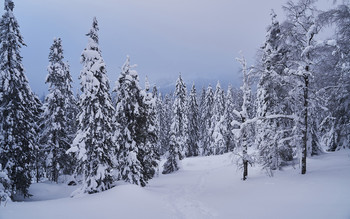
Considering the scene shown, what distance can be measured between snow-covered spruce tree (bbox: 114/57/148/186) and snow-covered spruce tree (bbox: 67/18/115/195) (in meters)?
2.02

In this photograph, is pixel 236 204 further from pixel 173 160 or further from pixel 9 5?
pixel 9 5

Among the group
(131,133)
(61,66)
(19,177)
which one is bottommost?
(19,177)

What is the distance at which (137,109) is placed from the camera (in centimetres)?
1784

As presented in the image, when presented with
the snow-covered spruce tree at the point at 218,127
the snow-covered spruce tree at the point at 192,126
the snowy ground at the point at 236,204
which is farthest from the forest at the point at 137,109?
the snow-covered spruce tree at the point at 192,126

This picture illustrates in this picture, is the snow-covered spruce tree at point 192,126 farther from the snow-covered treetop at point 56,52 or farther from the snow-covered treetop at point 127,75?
the snow-covered treetop at point 127,75

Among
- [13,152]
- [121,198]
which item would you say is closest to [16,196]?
[13,152]

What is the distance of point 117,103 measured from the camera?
18344 mm

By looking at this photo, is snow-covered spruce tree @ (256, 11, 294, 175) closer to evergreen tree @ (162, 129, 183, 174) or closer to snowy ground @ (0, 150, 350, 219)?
snowy ground @ (0, 150, 350, 219)

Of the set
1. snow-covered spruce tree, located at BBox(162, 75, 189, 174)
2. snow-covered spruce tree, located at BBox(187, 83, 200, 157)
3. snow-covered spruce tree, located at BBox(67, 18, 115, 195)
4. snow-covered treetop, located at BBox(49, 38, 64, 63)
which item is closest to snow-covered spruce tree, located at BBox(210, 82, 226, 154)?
snow-covered spruce tree, located at BBox(187, 83, 200, 157)

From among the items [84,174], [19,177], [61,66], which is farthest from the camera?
[61,66]

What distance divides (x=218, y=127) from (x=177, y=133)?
481 inches

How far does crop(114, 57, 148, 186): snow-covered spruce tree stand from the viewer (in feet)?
57.5

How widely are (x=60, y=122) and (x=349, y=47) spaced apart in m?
27.4

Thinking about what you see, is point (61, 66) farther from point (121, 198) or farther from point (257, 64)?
point (257, 64)
